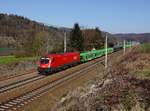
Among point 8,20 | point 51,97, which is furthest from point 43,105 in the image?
point 8,20

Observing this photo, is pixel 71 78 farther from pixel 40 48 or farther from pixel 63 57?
pixel 40 48

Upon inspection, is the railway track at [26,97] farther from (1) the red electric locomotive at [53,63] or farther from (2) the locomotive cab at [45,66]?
(1) the red electric locomotive at [53,63]

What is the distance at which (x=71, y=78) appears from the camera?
35344 mm

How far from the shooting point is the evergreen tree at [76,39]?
7612 cm

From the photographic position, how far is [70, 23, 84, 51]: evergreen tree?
2997 inches

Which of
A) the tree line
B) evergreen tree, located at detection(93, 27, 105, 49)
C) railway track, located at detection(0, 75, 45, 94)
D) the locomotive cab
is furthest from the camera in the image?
evergreen tree, located at detection(93, 27, 105, 49)

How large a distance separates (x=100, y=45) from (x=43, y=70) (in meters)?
60.4

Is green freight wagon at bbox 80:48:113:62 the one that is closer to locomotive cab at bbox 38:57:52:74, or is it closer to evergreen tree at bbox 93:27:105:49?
locomotive cab at bbox 38:57:52:74

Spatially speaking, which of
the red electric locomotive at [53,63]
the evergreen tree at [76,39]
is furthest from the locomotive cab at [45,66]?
the evergreen tree at [76,39]

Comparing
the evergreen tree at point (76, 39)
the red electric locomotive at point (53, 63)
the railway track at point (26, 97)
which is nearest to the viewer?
the railway track at point (26, 97)

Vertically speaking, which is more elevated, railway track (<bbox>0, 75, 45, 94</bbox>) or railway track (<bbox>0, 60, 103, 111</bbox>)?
railway track (<bbox>0, 75, 45, 94</bbox>)

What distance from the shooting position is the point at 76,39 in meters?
76.4

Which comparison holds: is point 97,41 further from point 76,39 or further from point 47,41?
point 47,41

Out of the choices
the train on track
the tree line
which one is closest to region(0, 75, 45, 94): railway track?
the train on track
